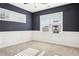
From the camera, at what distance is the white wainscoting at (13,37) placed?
→ 2250 mm

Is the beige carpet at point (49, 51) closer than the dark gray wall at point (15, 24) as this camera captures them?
Yes

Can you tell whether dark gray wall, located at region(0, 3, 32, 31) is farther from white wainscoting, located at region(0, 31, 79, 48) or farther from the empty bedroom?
white wainscoting, located at region(0, 31, 79, 48)

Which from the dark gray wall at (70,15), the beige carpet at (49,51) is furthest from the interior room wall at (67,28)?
the beige carpet at (49,51)

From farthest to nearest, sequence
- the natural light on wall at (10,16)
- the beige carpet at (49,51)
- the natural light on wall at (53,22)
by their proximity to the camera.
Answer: the natural light on wall at (53,22) → the natural light on wall at (10,16) → the beige carpet at (49,51)

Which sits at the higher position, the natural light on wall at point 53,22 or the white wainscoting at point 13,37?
the natural light on wall at point 53,22

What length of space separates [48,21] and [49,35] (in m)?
0.64

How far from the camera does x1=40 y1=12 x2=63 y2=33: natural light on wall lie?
8.36 feet

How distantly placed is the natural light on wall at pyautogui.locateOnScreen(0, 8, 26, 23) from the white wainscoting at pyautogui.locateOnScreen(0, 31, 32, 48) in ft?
1.74

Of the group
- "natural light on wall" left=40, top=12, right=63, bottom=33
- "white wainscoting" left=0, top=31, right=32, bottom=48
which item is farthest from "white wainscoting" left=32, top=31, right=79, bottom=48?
"white wainscoting" left=0, top=31, right=32, bottom=48

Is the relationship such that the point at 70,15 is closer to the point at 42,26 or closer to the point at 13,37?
the point at 42,26

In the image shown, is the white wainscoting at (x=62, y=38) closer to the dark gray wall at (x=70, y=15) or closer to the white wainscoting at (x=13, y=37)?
the dark gray wall at (x=70, y=15)

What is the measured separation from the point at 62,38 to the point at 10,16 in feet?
7.56

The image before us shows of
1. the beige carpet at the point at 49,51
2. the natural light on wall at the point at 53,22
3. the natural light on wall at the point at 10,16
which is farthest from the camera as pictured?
the natural light on wall at the point at 53,22

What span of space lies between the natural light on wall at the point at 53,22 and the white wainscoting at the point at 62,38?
0.24 metres
